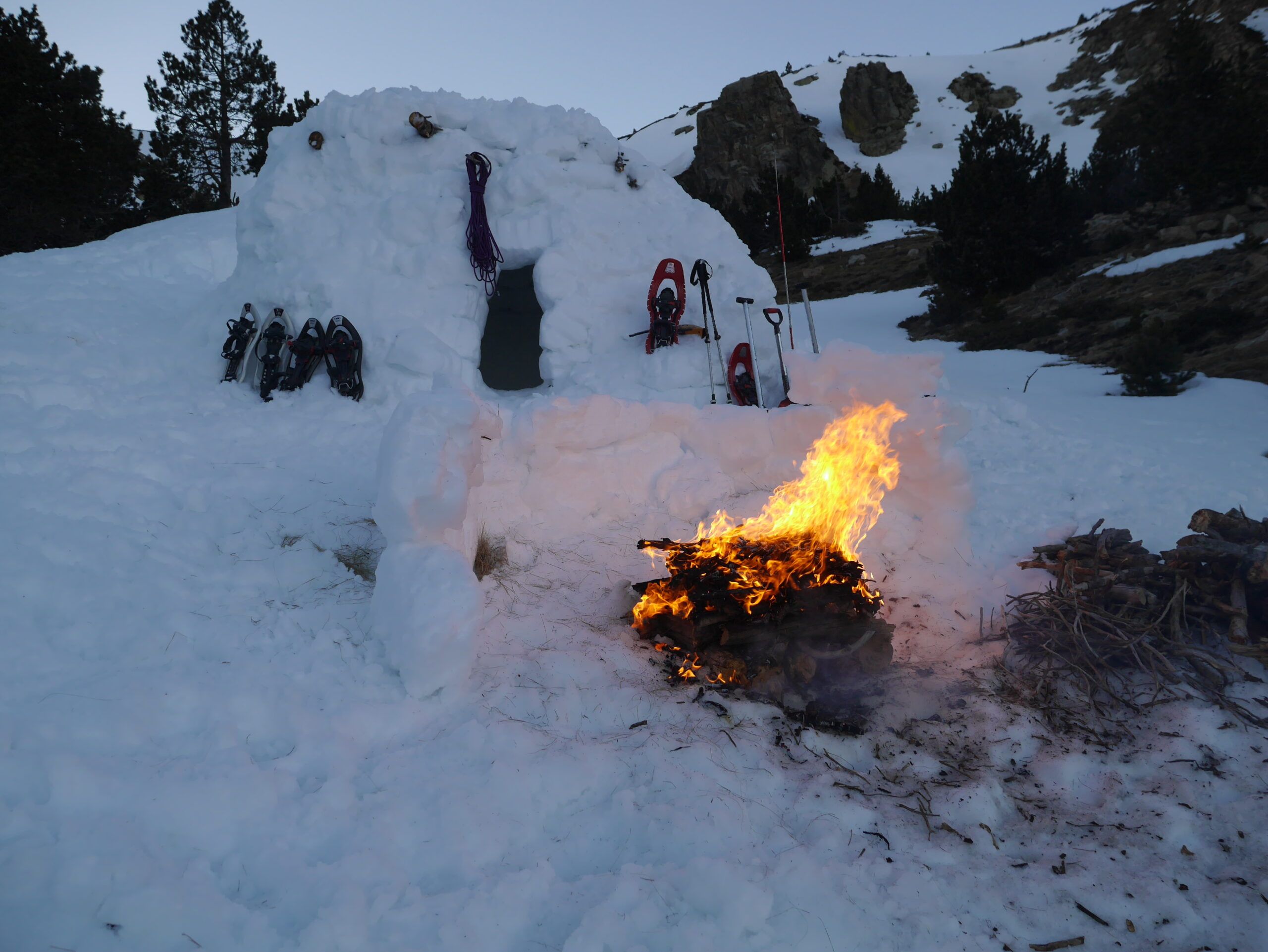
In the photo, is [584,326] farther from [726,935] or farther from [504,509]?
[726,935]

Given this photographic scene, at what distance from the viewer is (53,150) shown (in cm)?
1739

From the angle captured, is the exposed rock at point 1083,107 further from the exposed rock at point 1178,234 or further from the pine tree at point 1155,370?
the pine tree at point 1155,370

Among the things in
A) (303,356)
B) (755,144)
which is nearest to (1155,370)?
(303,356)

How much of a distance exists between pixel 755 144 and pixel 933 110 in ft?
67.1

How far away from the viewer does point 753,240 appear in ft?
76.6

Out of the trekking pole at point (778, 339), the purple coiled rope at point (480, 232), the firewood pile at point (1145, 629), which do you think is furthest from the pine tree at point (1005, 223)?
the firewood pile at point (1145, 629)

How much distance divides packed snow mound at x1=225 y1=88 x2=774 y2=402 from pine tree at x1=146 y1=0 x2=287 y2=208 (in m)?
18.0

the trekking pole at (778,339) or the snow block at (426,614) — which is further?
the trekking pole at (778,339)

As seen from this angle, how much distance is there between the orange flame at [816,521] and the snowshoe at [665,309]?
267 cm

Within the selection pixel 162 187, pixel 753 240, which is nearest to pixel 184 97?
pixel 162 187

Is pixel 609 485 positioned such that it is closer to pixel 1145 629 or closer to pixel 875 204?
pixel 1145 629

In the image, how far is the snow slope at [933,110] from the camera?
42.8 metres

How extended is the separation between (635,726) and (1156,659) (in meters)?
2.72

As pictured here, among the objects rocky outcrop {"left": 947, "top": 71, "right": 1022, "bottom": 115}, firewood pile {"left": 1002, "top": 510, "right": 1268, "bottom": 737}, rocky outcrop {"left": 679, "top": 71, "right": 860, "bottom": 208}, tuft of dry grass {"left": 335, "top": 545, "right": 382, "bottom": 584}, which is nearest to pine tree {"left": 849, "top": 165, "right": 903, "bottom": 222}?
rocky outcrop {"left": 679, "top": 71, "right": 860, "bottom": 208}
